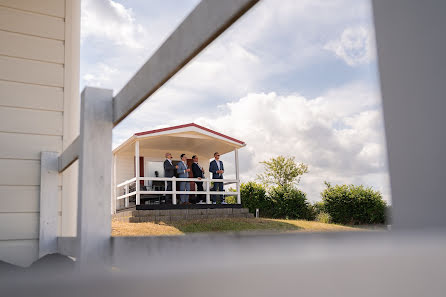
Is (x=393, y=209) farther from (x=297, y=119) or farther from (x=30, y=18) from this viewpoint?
(x=297, y=119)

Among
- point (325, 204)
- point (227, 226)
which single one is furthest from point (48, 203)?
point (325, 204)

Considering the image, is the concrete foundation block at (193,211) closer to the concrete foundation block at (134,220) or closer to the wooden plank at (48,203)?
the concrete foundation block at (134,220)

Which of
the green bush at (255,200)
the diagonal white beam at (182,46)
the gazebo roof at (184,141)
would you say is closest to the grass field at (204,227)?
the gazebo roof at (184,141)

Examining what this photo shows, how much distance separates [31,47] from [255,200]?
11492mm

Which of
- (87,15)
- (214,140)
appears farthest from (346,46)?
(87,15)

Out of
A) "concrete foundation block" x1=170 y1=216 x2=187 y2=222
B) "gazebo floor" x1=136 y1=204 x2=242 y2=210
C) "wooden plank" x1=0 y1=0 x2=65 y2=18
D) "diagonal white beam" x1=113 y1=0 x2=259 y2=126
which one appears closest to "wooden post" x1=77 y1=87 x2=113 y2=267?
"diagonal white beam" x1=113 y1=0 x2=259 y2=126

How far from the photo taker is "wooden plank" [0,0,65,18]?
235 centimetres

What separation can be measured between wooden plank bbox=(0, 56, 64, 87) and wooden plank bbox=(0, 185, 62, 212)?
25.8 inches

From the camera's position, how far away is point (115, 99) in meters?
1.06

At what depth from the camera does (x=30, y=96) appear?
2318 millimetres

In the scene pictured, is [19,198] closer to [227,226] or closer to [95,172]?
[95,172]

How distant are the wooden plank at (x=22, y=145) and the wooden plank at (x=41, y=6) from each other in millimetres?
811

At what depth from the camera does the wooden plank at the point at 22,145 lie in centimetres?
220

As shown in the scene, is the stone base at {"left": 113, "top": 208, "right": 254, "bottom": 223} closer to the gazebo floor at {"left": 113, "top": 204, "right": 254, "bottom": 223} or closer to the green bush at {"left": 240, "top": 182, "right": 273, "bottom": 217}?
the gazebo floor at {"left": 113, "top": 204, "right": 254, "bottom": 223}
